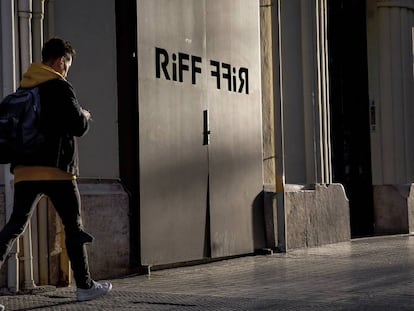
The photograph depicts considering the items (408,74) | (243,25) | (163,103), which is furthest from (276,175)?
(408,74)

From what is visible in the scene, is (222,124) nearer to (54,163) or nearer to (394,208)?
(54,163)

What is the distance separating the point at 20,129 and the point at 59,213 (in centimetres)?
63

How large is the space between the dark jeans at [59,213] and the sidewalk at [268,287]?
1.03ft

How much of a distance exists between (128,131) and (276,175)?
2.77 metres

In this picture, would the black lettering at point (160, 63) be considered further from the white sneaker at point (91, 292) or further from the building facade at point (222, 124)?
the white sneaker at point (91, 292)

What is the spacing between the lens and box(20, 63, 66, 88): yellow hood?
633 cm

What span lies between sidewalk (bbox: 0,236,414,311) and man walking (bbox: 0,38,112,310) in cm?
52

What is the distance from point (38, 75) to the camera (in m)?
6.35

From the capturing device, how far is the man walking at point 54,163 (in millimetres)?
6230

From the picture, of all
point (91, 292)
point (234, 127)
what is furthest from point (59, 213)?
point (234, 127)

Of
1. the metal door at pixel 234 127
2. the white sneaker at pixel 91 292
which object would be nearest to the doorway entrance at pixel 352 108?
the metal door at pixel 234 127

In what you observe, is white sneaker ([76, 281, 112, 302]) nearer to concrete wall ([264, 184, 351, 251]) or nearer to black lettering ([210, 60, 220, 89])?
black lettering ([210, 60, 220, 89])

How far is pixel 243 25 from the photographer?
33.3 feet

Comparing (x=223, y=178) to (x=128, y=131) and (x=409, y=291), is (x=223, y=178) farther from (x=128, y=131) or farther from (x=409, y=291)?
(x=409, y=291)
